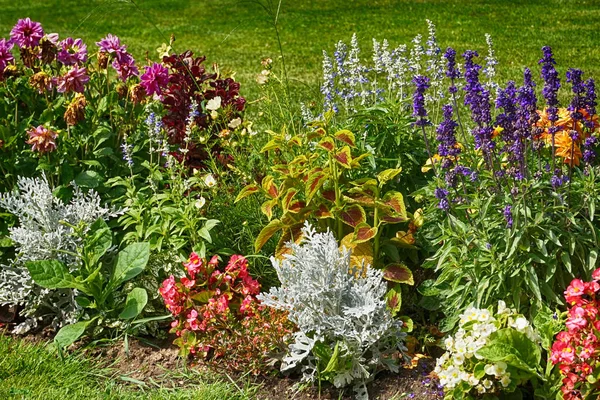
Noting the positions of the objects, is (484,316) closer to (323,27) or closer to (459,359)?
(459,359)

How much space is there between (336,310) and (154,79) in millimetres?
1713

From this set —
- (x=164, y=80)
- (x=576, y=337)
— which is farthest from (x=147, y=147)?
(x=576, y=337)

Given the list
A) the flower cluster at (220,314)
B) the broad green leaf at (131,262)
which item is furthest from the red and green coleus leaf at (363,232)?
the broad green leaf at (131,262)

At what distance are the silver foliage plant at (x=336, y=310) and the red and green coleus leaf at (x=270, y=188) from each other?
0.41 metres

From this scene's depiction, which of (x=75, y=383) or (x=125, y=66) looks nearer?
(x=75, y=383)

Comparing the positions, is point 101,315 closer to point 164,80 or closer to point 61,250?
point 61,250

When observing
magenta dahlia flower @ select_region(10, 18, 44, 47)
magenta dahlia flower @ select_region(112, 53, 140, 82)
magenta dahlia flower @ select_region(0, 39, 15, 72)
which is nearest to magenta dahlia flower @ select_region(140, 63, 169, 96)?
magenta dahlia flower @ select_region(112, 53, 140, 82)

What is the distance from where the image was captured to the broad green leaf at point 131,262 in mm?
3646

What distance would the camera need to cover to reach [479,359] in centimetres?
299

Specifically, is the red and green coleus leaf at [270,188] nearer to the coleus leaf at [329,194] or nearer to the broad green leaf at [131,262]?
the coleus leaf at [329,194]

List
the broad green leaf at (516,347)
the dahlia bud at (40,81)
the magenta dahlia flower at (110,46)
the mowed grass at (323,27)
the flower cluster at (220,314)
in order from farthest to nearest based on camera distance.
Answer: the mowed grass at (323,27)
the magenta dahlia flower at (110,46)
the dahlia bud at (40,81)
the flower cluster at (220,314)
the broad green leaf at (516,347)

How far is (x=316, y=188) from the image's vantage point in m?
3.49

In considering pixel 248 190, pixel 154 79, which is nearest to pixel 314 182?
pixel 248 190

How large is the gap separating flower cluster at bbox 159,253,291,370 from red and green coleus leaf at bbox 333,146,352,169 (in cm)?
62
